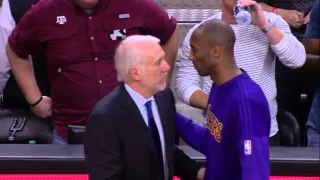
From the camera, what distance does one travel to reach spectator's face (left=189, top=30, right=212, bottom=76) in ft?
7.89

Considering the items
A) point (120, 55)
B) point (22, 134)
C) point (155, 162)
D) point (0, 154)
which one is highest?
point (120, 55)

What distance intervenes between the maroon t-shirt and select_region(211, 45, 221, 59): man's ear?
1023mm

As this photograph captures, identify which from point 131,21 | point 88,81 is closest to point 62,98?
point 88,81

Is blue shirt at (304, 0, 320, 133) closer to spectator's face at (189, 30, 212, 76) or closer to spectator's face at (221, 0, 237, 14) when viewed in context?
spectator's face at (221, 0, 237, 14)

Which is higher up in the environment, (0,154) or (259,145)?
(259,145)

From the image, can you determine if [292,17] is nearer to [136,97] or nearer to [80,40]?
[80,40]

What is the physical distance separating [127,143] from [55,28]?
1.15 m

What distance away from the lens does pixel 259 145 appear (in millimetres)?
2303

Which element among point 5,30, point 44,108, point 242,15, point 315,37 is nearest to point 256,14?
point 242,15

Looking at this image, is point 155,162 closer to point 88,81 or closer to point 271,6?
point 88,81

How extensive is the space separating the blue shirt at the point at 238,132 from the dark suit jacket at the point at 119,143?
0.62 feet

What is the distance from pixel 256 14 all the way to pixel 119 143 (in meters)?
1.05

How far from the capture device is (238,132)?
2.32 m

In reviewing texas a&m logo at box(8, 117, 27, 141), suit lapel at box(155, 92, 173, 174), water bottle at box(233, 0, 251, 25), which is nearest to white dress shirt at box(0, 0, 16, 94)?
texas a&m logo at box(8, 117, 27, 141)
